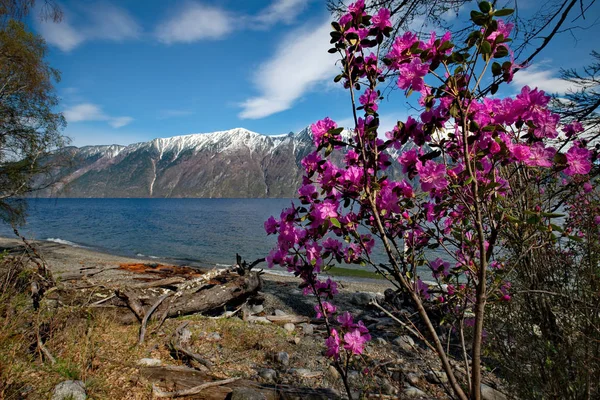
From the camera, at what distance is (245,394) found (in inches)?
129

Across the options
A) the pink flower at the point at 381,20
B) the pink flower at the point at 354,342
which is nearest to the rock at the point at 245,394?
the pink flower at the point at 354,342

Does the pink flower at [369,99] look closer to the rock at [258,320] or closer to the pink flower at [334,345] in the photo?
the pink flower at [334,345]

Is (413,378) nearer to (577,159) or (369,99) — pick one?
(577,159)

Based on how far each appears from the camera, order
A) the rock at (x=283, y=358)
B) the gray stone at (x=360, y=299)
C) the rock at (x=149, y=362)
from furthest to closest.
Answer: the gray stone at (x=360, y=299), the rock at (x=283, y=358), the rock at (x=149, y=362)

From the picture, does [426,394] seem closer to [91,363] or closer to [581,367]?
[581,367]

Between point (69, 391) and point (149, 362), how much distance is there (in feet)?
3.80

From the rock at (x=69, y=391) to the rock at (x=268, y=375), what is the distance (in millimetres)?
2056

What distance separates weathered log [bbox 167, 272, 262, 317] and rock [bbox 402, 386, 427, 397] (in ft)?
14.2

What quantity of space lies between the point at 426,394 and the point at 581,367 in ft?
7.78

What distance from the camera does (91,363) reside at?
340 centimetres

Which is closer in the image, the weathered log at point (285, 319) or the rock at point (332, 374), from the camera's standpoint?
the rock at point (332, 374)

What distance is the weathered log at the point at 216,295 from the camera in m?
6.30

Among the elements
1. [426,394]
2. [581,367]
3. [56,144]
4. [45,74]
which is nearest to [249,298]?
[426,394]

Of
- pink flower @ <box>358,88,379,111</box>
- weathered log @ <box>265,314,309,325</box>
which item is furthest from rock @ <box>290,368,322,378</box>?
pink flower @ <box>358,88,379,111</box>
